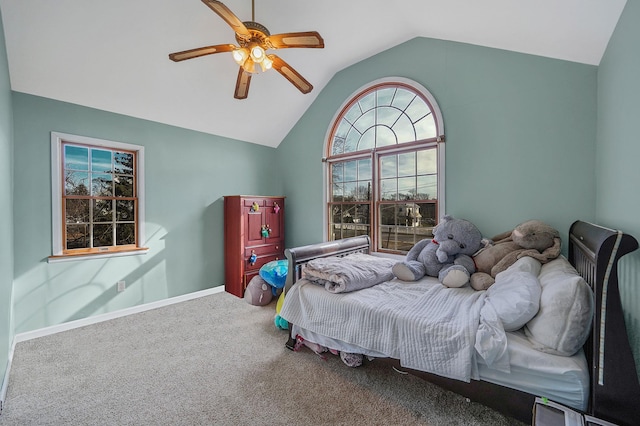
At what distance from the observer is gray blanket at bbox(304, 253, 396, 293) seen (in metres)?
2.04

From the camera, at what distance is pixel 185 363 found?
6.92 ft

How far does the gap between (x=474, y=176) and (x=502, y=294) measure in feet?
4.72

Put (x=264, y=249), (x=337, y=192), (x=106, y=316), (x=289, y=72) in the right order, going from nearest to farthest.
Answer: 1. (x=289, y=72)
2. (x=106, y=316)
3. (x=337, y=192)
4. (x=264, y=249)

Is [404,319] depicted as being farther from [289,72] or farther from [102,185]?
[102,185]

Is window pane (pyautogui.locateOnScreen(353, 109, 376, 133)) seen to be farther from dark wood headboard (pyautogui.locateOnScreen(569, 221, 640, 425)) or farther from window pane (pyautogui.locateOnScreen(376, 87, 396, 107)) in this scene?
dark wood headboard (pyautogui.locateOnScreen(569, 221, 640, 425))

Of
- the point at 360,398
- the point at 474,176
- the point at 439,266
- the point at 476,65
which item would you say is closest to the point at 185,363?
the point at 360,398

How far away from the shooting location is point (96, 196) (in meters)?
2.97

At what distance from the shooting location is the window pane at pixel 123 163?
3.12m

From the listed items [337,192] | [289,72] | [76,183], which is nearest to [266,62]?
[289,72]

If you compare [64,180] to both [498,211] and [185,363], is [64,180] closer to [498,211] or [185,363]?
[185,363]

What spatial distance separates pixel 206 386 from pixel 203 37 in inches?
120

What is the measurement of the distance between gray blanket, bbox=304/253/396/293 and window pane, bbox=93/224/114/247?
2475 millimetres

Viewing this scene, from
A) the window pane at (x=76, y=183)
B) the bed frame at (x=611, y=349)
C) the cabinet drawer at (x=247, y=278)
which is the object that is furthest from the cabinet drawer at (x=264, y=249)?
the bed frame at (x=611, y=349)

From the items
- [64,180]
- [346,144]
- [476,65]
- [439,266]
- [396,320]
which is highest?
[476,65]
